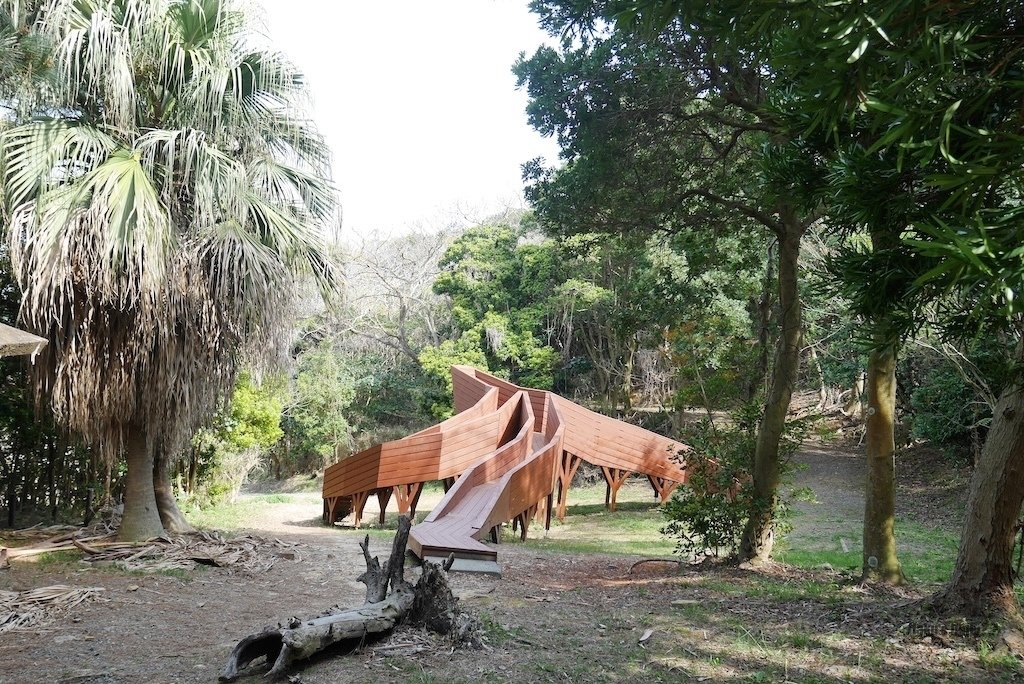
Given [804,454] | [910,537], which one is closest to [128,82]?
[910,537]

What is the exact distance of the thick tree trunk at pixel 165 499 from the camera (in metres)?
8.63

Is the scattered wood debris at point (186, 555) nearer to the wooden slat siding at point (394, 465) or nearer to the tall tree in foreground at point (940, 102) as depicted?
the wooden slat siding at point (394, 465)

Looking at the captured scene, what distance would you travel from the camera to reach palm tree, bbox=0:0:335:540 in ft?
23.0

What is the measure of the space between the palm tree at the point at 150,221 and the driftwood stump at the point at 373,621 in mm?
3755

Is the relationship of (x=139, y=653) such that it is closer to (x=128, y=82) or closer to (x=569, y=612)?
(x=569, y=612)

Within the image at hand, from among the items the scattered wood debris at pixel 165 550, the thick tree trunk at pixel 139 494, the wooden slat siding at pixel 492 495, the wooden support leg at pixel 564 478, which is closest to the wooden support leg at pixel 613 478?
the wooden support leg at pixel 564 478

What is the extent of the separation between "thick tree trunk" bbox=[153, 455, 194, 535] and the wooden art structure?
2.60 m

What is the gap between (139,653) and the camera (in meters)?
4.52

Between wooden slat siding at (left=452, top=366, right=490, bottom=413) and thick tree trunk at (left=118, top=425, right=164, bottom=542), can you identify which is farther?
wooden slat siding at (left=452, top=366, right=490, bottom=413)

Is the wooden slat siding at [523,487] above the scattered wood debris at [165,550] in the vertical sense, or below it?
above

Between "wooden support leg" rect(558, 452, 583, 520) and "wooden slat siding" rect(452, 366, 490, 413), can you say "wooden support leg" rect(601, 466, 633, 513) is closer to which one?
"wooden support leg" rect(558, 452, 583, 520)

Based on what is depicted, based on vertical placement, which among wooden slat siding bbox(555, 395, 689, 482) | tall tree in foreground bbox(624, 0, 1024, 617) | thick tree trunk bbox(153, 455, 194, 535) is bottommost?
thick tree trunk bbox(153, 455, 194, 535)

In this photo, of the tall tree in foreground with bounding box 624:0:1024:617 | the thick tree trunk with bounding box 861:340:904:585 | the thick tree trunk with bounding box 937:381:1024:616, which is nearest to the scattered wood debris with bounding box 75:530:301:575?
the thick tree trunk with bounding box 861:340:904:585

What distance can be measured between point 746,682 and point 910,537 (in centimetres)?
A: 812
